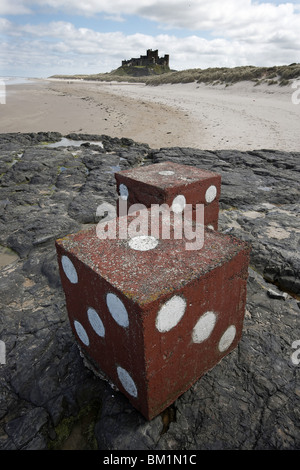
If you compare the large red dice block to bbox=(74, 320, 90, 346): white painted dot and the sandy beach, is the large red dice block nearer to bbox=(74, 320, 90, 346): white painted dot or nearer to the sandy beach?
bbox=(74, 320, 90, 346): white painted dot

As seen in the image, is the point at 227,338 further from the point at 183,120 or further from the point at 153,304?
the point at 183,120

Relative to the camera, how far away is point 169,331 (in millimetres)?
1702

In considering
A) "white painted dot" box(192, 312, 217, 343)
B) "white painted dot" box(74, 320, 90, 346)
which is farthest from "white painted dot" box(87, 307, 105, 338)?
"white painted dot" box(192, 312, 217, 343)

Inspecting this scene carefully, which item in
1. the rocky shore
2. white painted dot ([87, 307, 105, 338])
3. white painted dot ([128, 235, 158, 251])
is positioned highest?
white painted dot ([128, 235, 158, 251])

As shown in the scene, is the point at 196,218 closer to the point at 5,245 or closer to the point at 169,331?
the point at 169,331

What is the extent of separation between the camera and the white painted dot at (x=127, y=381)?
74.6 inches

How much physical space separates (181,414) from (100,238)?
1.23 meters

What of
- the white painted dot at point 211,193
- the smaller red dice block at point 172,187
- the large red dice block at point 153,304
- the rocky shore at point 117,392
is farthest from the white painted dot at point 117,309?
the white painted dot at point 211,193

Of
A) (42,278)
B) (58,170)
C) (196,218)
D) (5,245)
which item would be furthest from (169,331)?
(58,170)

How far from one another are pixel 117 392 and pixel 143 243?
102 centimetres

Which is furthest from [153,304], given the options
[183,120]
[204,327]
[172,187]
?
[183,120]

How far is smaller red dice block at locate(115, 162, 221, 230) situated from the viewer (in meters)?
3.09

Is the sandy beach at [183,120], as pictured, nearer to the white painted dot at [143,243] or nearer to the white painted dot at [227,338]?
the white painted dot at [227,338]

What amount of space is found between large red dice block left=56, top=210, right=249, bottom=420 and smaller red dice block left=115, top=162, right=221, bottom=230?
916 millimetres
